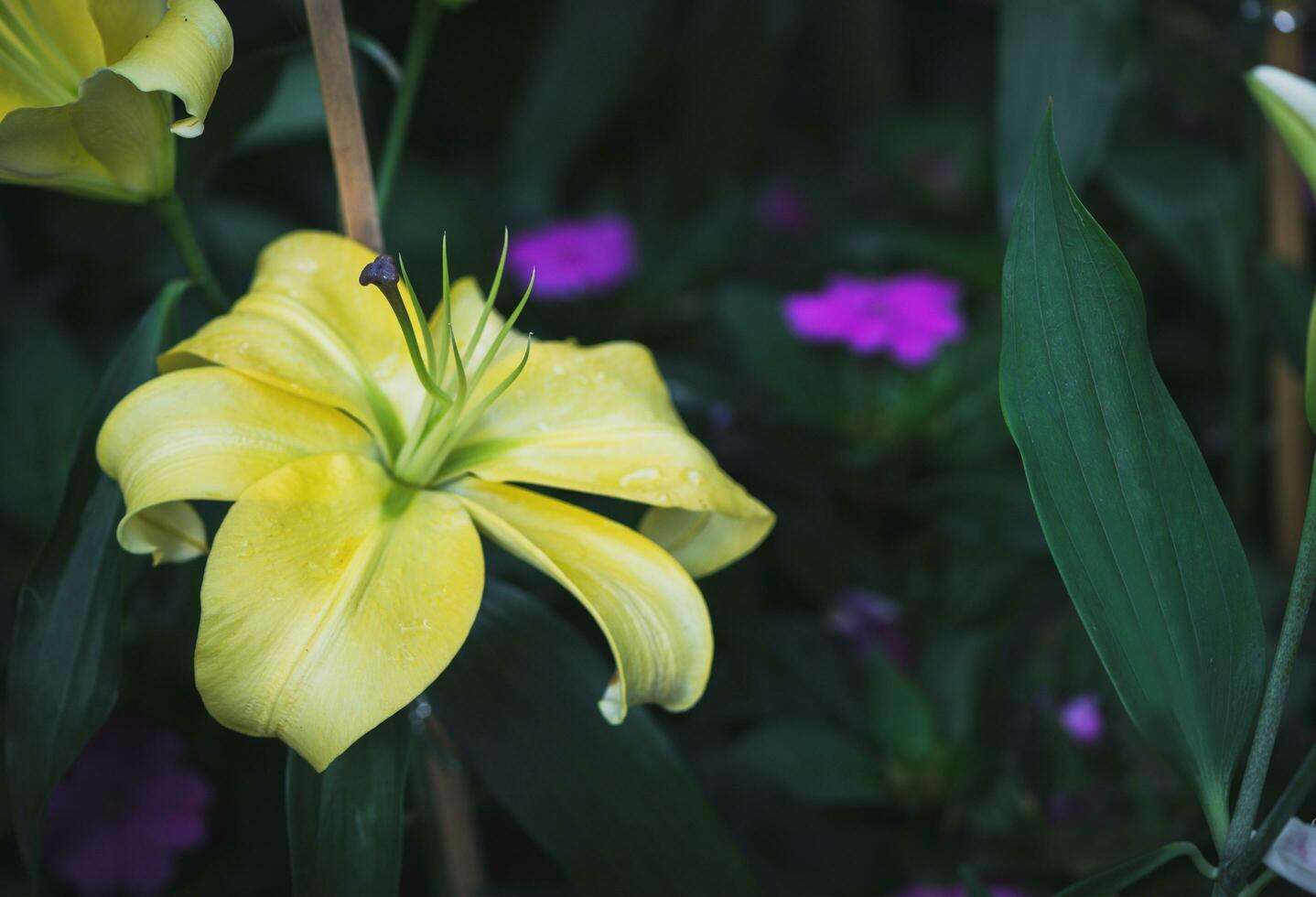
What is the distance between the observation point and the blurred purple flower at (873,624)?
81 centimetres

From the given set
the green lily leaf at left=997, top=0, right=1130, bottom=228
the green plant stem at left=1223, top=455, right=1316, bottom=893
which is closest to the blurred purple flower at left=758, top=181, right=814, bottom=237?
the green lily leaf at left=997, top=0, right=1130, bottom=228

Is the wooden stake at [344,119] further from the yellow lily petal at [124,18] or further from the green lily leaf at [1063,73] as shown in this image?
the green lily leaf at [1063,73]

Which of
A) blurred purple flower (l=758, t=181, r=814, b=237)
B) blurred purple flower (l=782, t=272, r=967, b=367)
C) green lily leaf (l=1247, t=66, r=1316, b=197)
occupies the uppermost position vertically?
green lily leaf (l=1247, t=66, r=1316, b=197)

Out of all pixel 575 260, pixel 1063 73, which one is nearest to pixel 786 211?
pixel 575 260

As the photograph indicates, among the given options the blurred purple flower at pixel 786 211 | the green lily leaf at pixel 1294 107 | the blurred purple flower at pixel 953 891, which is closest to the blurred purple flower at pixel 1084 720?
the blurred purple flower at pixel 953 891

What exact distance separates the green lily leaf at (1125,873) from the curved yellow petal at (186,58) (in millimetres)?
366

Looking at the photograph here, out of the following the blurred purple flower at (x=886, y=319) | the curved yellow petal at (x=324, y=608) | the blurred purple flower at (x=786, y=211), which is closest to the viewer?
the curved yellow petal at (x=324, y=608)

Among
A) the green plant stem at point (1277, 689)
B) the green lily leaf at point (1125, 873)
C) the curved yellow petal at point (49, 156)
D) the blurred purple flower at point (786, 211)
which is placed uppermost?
the curved yellow petal at point (49, 156)

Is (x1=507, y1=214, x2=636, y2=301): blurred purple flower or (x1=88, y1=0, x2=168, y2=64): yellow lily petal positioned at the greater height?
(x1=88, y1=0, x2=168, y2=64): yellow lily petal

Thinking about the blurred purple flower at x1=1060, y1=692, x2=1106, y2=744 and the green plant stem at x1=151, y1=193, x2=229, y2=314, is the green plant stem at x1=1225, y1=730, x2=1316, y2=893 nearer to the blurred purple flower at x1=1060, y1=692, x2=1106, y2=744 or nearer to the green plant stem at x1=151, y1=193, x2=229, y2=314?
the blurred purple flower at x1=1060, y1=692, x2=1106, y2=744

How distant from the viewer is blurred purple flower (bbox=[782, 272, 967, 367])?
0.79 m

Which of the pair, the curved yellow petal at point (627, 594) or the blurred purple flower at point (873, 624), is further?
the blurred purple flower at point (873, 624)

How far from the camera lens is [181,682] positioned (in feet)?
2.25

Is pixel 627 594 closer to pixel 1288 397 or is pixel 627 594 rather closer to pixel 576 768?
pixel 576 768
